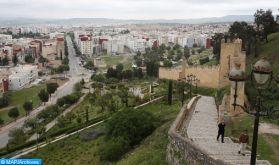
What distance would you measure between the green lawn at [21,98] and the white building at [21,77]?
1401mm

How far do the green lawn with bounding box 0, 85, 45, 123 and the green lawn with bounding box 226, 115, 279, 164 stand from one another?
3103 cm

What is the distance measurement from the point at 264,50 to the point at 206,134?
1869 cm

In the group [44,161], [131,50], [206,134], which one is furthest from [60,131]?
[131,50]

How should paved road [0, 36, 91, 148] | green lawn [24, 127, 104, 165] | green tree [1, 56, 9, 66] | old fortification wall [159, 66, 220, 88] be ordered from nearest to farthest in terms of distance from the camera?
green lawn [24, 127, 104, 165], old fortification wall [159, 66, 220, 88], paved road [0, 36, 91, 148], green tree [1, 56, 9, 66]

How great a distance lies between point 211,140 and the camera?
1072 centimetres

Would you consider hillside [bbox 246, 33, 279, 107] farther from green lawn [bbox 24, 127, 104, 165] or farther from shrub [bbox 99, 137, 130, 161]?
green lawn [bbox 24, 127, 104, 165]

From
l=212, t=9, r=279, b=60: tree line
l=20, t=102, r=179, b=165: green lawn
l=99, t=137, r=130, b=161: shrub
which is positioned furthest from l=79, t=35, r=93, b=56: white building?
l=99, t=137, r=130, b=161: shrub

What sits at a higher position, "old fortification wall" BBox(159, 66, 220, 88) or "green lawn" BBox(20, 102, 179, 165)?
"old fortification wall" BBox(159, 66, 220, 88)

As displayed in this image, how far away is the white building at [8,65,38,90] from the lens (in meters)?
55.0

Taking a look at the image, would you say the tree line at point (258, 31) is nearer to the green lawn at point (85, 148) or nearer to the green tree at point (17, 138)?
the green lawn at point (85, 148)

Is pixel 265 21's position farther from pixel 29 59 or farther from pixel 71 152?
pixel 29 59

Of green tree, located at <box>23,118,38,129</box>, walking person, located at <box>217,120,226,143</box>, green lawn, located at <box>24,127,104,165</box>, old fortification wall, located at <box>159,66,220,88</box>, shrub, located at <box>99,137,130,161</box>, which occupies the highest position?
walking person, located at <box>217,120,226,143</box>

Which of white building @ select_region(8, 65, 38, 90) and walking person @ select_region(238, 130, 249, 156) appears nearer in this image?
walking person @ select_region(238, 130, 249, 156)

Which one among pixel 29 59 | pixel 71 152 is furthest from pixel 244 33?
pixel 29 59
